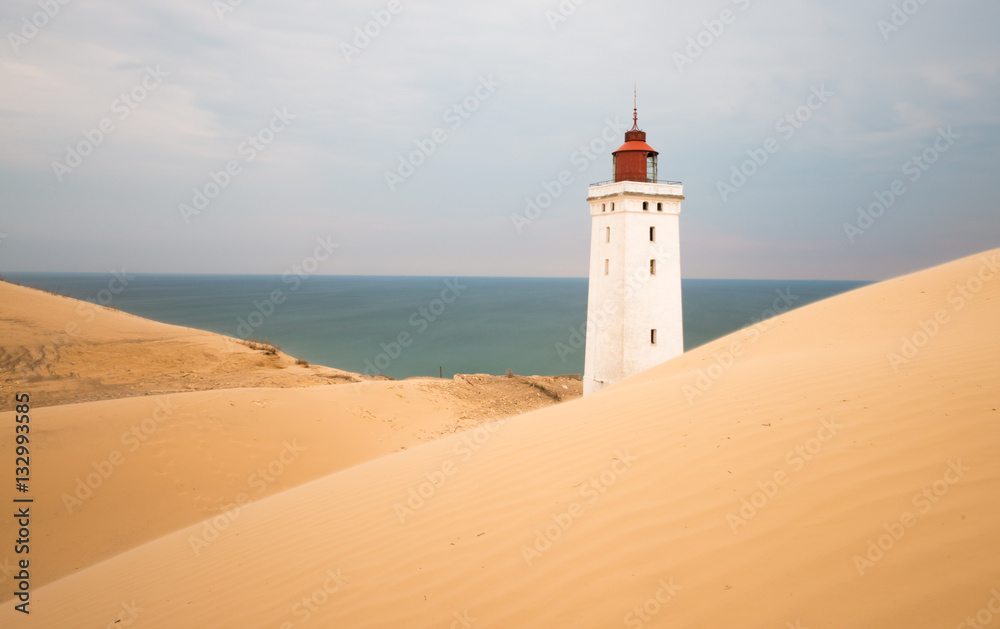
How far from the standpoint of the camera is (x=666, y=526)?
3311mm

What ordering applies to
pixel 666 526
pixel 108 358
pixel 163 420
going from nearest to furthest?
pixel 666 526 < pixel 163 420 < pixel 108 358

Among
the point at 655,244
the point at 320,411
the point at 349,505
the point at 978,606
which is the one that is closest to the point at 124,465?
the point at 320,411

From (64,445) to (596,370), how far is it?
14743mm

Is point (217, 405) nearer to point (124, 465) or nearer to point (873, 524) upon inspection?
point (124, 465)

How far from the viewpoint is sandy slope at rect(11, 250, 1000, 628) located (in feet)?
8.47

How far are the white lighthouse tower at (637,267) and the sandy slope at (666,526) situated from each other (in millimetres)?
10800

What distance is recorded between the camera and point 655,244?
57.4 feet

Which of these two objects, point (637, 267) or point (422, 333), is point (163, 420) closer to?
point (637, 267)

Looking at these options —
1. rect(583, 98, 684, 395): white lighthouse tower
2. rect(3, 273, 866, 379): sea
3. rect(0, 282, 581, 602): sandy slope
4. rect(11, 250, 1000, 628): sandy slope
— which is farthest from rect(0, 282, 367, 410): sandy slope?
rect(3, 273, 866, 379): sea

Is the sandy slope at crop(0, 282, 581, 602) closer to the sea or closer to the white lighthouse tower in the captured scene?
the white lighthouse tower

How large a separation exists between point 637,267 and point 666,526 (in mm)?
14768

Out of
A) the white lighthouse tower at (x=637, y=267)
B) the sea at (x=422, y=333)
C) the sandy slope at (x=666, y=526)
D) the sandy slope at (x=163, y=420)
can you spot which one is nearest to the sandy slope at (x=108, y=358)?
the sandy slope at (x=163, y=420)

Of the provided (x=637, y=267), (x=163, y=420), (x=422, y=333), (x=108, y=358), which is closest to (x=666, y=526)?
(x=163, y=420)

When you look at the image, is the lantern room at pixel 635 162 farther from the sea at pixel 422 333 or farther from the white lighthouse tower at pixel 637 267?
the sea at pixel 422 333
